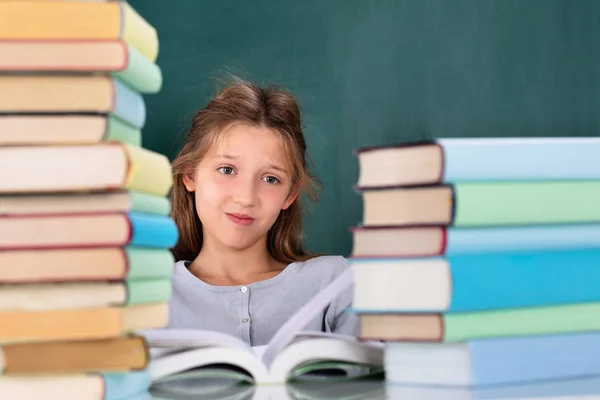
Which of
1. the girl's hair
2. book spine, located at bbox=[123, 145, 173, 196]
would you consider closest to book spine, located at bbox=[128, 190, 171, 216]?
book spine, located at bbox=[123, 145, 173, 196]

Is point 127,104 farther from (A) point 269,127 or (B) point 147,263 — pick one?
(A) point 269,127

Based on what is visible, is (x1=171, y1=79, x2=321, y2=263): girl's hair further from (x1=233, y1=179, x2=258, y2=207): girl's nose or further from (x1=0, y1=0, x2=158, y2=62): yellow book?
(x1=0, y1=0, x2=158, y2=62): yellow book

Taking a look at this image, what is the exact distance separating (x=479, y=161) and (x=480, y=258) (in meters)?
0.10

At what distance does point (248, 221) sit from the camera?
219 cm

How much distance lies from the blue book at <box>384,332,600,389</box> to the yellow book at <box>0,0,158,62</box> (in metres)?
0.46

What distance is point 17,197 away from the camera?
2.91ft

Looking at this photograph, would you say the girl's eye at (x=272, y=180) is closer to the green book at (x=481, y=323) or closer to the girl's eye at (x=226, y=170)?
the girl's eye at (x=226, y=170)

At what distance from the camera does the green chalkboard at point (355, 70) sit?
2.33 meters

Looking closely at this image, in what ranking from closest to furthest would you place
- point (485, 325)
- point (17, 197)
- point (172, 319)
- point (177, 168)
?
point (17, 197), point (485, 325), point (172, 319), point (177, 168)

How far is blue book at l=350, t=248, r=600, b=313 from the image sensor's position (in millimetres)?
961

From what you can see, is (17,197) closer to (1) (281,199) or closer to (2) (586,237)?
(2) (586,237)

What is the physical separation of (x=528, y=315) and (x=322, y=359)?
24 cm

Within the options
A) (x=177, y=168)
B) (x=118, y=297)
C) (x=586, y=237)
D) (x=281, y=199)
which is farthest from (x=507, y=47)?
(x=118, y=297)

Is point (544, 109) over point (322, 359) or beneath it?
over
